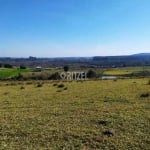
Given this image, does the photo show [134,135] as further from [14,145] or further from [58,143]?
[14,145]

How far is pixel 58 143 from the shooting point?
31.4ft

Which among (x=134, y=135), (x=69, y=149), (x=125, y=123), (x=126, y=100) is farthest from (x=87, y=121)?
(x=126, y=100)

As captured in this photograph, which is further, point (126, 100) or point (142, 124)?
point (126, 100)

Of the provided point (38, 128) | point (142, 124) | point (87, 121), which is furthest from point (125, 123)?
point (38, 128)

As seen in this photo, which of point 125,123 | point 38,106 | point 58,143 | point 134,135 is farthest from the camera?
point 38,106

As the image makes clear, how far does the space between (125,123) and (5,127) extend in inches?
178

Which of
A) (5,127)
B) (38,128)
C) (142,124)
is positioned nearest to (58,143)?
(38,128)

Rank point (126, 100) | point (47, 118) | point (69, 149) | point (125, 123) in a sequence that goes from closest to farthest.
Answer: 1. point (69, 149)
2. point (125, 123)
3. point (47, 118)
4. point (126, 100)

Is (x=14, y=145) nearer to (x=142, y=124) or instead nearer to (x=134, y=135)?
(x=134, y=135)

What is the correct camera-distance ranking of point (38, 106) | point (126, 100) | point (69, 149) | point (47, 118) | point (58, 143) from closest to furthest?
point (69, 149) < point (58, 143) < point (47, 118) < point (38, 106) < point (126, 100)

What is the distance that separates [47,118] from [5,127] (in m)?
2.09

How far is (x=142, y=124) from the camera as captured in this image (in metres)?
11.7

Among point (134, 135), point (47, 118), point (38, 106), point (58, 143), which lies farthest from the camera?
point (38, 106)

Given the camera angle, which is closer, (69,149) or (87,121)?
(69,149)
